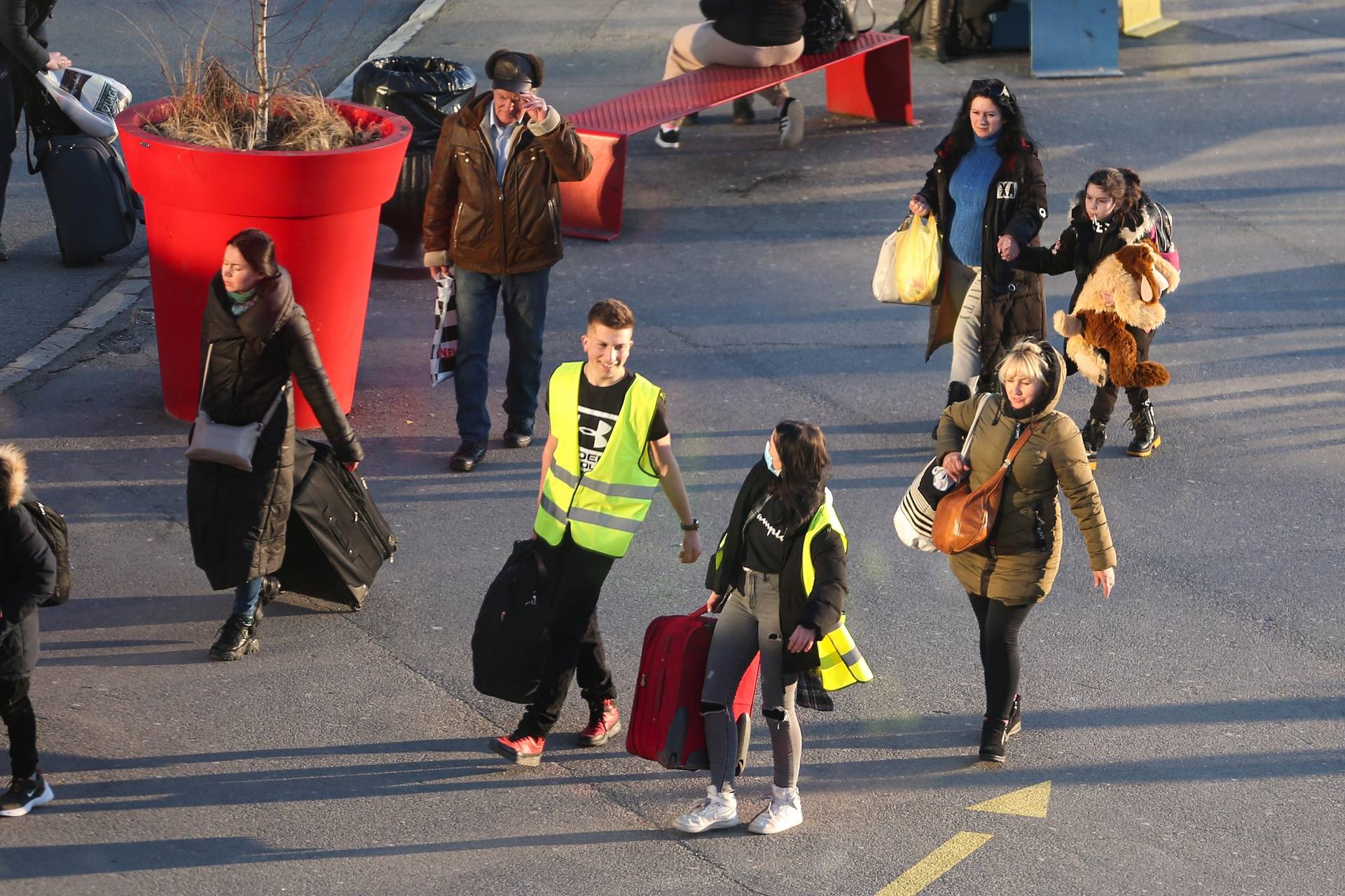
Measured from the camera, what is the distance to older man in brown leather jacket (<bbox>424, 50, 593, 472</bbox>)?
773 centimetres

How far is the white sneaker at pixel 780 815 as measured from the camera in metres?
5.41

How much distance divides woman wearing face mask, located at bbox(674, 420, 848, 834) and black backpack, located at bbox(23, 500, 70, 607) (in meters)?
2.11

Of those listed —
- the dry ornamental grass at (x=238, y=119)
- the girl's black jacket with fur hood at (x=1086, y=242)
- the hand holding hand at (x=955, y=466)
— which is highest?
the dry ornamental grass at (x=238, y=119)

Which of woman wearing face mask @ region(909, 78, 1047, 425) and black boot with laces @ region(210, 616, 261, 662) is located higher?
woman wearing face mask @ region(909, 78, 1047, 425)

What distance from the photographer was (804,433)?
5008 mm

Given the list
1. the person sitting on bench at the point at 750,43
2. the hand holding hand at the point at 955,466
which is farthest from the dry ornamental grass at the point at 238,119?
the person sitting on bench at the point at 750,43

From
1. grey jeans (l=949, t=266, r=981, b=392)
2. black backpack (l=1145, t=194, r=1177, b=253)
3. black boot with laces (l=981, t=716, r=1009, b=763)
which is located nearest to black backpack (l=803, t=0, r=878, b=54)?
grey jeans (l=949, t=266, r=981, b=392)

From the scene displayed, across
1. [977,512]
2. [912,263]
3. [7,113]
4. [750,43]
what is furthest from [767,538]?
[750,43]

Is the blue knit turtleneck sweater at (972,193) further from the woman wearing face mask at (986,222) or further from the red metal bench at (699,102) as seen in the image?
the red metal bench at (699,102)

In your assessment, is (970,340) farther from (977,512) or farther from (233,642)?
(233,642)

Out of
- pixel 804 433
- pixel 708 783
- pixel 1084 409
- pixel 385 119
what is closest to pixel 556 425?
pixel 804 433

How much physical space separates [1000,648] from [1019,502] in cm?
54

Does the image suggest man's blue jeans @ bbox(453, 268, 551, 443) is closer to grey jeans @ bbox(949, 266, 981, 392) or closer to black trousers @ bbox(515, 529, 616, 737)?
grey jeans @ bbox(949, 266, 981, 392)

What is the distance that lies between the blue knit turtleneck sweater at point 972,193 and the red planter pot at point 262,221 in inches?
111
